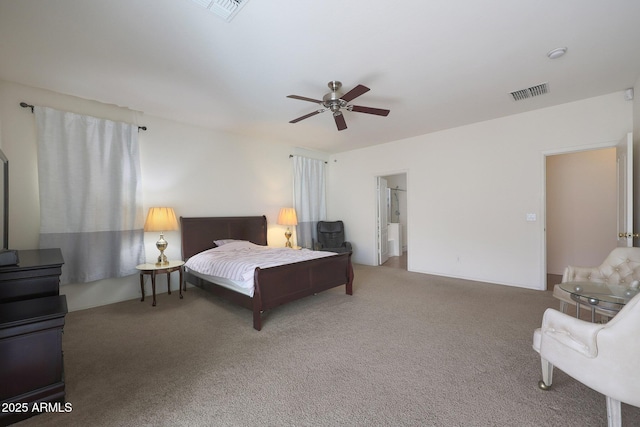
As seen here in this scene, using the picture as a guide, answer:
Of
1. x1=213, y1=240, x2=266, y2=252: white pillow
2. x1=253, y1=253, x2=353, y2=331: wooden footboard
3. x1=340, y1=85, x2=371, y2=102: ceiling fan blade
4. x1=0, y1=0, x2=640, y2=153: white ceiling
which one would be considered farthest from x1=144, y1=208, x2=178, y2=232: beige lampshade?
x1=340, y1=85, x2=371, y2=102: ceiling fan blade

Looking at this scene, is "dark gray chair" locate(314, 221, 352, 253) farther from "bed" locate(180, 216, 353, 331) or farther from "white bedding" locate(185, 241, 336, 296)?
"white bedding" locate(185, 241, 336, 296)

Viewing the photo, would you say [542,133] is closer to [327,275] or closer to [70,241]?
[327,275]

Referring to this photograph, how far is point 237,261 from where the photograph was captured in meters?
3.17

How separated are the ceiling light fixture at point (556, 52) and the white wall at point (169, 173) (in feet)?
14.0

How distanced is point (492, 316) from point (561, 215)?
320 centimetres

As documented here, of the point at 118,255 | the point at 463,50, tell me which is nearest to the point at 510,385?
the point at 463,50

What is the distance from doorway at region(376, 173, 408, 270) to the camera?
5.95 meters

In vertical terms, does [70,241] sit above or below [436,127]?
below

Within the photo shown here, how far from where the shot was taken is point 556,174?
4.74 m

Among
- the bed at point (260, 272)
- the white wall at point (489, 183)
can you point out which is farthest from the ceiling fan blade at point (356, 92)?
the white wall at point (489, 183)

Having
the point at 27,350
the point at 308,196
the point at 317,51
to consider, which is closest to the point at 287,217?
the point at 308,196

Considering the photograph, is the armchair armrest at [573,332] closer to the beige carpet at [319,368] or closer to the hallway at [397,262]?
the beige carpet at [319,368]

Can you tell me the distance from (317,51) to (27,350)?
117 inches

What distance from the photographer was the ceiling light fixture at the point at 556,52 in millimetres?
2360
